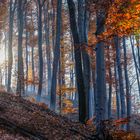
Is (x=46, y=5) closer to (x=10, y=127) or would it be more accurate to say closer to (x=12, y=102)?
(x=12, y=102)

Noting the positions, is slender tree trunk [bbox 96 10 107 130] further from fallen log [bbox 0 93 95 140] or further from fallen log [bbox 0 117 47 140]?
fallen log [bbox 0 117 47 140]

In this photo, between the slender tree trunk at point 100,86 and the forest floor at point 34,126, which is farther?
the slender tree trunk at point 100,86

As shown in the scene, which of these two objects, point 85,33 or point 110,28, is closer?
point 110,28

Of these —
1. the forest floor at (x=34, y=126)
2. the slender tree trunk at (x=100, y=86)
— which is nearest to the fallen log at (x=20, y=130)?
the forest floor at (x=34, y=126)

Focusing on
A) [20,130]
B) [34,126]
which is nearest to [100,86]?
[34,126]

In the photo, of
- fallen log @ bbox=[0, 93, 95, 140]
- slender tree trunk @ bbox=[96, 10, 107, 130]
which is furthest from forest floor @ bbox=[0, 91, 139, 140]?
slender tree trunk @ bbox=[96, 10, 107, 130]

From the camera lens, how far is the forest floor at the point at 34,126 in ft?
39.1

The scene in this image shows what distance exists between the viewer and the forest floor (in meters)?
11.9

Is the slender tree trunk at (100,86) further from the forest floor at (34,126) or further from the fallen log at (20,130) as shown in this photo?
the fallen log at (20,130)

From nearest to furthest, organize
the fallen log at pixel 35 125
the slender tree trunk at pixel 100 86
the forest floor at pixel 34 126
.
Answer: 1. the forest floor at pixel 34 126
2. the fallen log at pixel 35 125
3. the slender tree trunk at pixel 100 86

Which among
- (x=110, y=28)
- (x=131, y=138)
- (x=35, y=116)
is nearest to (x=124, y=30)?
(x=110, y=28)

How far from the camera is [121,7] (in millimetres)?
14078

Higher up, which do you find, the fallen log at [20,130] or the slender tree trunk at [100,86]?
the slender tree trunk at [100,86]

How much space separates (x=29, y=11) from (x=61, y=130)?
2479 centimetres
